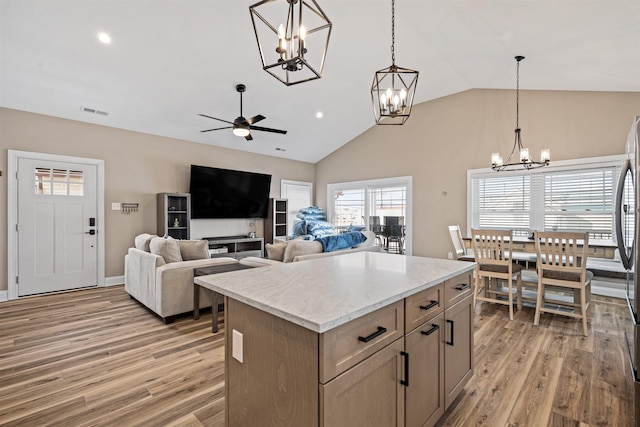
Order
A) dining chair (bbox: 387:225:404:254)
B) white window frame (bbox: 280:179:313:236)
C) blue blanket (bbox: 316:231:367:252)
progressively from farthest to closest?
white window frame (bbox: 280:179:313:236) < dining chair (bbox: 387:225:404:254) < blue blanket (bbox: 316:231:367:252)

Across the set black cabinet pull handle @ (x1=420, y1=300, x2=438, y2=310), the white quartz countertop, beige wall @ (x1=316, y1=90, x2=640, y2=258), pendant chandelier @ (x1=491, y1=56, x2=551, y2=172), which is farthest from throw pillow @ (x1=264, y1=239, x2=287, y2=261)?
beige wall @ (x1=316, y1=90, x2=640, y2=258)

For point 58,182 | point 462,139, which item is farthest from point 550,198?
point 58,182

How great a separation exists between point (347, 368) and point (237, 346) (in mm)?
559

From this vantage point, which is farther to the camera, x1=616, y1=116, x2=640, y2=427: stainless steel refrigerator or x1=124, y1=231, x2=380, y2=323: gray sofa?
x1=124, y1=231, x2=380, y2=323: gray sofa

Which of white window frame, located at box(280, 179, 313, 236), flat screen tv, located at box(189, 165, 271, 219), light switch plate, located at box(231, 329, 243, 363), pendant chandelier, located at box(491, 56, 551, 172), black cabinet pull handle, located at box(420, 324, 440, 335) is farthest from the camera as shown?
white window frame, located at box(280, 179, 313, 236)

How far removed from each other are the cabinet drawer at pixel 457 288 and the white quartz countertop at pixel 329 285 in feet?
0.18

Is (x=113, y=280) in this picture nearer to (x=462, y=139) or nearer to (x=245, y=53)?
(x=245, y=53)

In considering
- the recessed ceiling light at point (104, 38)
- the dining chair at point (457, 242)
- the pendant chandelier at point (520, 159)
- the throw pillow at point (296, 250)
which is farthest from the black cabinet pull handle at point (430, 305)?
the recessed ceiling light at point (104, 38)

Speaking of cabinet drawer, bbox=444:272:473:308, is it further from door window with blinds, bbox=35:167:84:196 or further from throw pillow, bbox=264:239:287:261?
door window with blinds, bbox=35:167:84:196

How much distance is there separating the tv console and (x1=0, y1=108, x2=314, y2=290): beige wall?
13.1 inches

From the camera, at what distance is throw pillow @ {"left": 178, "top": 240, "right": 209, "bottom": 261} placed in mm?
3924

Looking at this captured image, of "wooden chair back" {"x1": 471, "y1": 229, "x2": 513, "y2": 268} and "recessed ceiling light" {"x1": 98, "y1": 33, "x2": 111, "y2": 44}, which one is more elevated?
"recessed ceiling light" {"x1": 98, "y1": 33, "x2": 111, "y2": 44}

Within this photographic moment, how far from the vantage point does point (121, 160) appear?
17.7 ft

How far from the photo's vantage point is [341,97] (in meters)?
5.79
